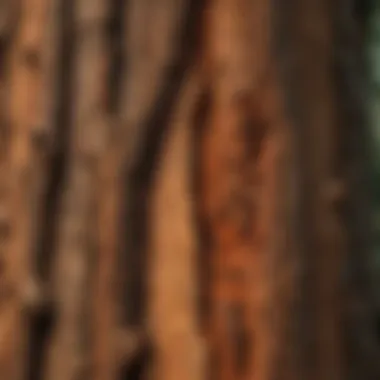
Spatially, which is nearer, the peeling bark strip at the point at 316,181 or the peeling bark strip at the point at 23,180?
the peeling bark strip at the point at 316,181

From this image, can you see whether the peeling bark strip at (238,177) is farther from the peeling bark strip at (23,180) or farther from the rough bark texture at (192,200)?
the peeling bark strip at (23,180)

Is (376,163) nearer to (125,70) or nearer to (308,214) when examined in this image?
(308,214)

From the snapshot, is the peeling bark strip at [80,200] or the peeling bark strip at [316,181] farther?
the peeling bark strip at [80,200]

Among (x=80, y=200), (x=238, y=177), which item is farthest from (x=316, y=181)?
(x=80, y=200)

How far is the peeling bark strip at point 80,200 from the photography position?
0.69 meters

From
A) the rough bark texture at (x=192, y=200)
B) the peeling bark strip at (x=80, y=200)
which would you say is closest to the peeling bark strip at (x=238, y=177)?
the rough bark texture at (x=192, y=200)

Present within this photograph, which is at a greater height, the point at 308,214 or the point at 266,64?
the point at 266,64

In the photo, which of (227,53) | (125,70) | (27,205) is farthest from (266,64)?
(27,205)

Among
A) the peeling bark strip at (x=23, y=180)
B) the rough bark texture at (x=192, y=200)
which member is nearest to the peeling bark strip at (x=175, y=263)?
the rough bark texture at (x=192, y=200)

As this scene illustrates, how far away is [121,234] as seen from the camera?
0.68m

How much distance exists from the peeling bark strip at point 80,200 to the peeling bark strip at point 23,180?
0.03 metres

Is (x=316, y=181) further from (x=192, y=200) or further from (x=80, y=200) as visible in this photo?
(x=80, y=200)

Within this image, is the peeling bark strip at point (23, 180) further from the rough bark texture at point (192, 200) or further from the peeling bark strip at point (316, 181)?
Result: the peeling bark strip at point (316, 181)

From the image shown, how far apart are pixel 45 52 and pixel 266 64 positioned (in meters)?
0.25
